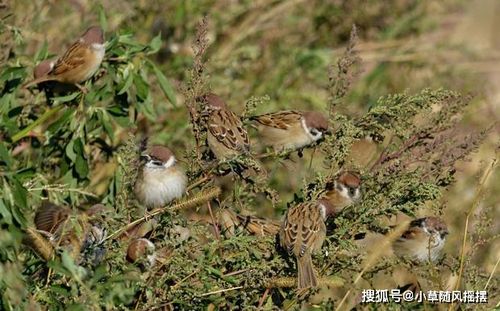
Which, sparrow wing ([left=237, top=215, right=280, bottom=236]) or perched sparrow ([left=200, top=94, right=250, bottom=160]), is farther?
perched sparrow ([left=200, top=94, right=250, bottom=160])

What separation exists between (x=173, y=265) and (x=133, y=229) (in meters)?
0.38

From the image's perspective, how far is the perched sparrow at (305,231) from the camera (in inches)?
118

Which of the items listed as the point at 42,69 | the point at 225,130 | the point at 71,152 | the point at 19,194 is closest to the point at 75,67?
the point at 42,69

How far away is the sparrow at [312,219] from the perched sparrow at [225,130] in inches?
19.4

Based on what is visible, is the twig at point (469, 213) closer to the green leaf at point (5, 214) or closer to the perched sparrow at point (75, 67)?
the green leaf at point (5, 214)

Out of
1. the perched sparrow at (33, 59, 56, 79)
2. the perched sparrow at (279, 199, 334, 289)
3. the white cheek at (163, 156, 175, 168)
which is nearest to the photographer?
the perched sparrow at (279, 199, 334, 289)

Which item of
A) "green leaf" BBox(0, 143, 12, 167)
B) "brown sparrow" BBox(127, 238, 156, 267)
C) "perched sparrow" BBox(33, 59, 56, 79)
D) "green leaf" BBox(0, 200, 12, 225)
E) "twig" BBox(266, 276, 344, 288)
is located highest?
"green leaf" BBox(0, 143, 12, 167)

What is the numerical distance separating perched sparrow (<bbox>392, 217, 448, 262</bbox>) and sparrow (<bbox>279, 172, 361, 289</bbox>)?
0.98ft

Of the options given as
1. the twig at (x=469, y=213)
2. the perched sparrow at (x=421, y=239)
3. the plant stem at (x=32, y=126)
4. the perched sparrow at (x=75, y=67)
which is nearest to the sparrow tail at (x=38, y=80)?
the perched sparrow at (x=75, y=67)

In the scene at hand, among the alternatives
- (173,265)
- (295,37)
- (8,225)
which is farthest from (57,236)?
(295,37)

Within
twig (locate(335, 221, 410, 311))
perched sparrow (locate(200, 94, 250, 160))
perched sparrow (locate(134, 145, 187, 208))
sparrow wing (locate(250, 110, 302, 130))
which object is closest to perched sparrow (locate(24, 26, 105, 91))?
perched sparrow (locate(134, 145, 187, 208))

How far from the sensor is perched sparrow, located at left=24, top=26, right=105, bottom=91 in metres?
3.82

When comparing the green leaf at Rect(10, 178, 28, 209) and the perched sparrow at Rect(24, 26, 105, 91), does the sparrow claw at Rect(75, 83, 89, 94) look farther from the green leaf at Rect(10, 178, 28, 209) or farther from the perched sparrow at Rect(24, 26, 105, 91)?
the green leaf at Rect(10, 178, 28, 209)

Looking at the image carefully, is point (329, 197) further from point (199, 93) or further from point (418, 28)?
point (418, 28)
